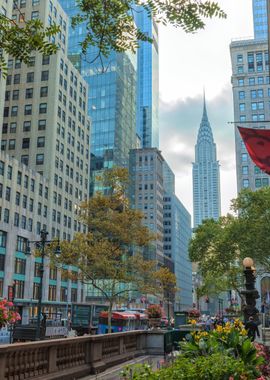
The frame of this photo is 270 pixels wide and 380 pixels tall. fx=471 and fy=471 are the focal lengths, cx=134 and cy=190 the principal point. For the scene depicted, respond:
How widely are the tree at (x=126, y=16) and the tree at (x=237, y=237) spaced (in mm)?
44372

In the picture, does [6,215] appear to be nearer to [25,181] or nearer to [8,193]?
[8,193]

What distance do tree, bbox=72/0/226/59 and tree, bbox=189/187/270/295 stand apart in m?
44.4

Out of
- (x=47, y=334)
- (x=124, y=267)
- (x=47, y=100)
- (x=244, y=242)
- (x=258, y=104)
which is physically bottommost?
(x=47, y=334)

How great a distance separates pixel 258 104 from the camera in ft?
391

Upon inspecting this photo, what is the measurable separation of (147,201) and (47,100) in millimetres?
79341

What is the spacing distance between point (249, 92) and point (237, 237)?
252ft

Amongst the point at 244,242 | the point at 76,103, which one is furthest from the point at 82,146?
the point at 244,242

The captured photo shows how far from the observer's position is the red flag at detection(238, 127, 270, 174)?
32.2 ft

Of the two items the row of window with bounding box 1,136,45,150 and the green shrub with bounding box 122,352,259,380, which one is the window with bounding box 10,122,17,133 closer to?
the row of window with bounding box 1,136,45,150

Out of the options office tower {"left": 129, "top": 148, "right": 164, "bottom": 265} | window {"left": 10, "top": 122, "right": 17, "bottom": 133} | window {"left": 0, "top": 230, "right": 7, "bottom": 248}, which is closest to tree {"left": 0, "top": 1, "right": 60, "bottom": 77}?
window {"left": 0, "top": 230, "right": 7, "bottom": 248}

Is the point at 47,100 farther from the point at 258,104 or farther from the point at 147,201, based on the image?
the point at 147,201

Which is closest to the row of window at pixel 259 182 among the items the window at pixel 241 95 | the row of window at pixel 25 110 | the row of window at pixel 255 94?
the row of window at pixel 255 94

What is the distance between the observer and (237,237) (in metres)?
53.2

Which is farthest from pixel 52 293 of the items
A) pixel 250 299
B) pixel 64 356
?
pixel 64 356
